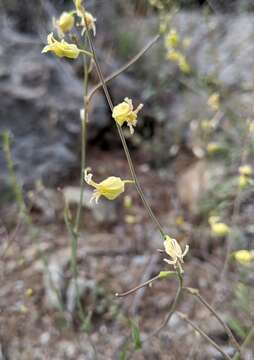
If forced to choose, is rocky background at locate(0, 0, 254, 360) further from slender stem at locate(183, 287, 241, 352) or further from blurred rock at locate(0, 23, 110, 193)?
slender stem at locate(183, 287, 241, 352)

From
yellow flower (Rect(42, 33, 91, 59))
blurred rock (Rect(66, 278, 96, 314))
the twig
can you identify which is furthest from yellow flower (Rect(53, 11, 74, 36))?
the twig

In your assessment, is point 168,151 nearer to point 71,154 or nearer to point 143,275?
point 71,154

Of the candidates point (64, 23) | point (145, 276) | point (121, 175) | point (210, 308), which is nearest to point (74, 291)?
point (145, 276)

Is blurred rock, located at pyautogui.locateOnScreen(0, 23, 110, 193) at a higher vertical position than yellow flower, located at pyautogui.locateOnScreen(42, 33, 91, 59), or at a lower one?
lower

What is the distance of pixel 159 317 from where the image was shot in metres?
1.48

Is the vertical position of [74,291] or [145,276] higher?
[74,291]

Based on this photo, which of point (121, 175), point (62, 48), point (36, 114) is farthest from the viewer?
point (121, 175)

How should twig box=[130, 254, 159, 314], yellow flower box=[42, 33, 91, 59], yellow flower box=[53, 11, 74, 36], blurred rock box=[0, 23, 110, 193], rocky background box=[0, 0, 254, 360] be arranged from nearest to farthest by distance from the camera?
yellow flower box=[42, 33, 91, 59] < yellow flower box=[53, 11, 74, 36] < rocky background box=[0, 0, 254, 360] < twig box=[130, 254, 159, 314] < blurred rock box=[0, 23, 110, 193]

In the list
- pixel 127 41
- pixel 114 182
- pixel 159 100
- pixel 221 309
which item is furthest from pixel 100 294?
pixel 127 41

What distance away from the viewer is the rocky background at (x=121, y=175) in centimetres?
138

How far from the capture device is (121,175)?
2.43 m

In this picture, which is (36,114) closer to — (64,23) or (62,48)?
(64,23)

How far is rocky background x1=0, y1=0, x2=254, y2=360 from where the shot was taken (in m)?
1.38

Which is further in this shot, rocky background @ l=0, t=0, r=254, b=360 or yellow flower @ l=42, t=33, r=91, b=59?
rocky background @ l=0, t=0, r=254, b=360
